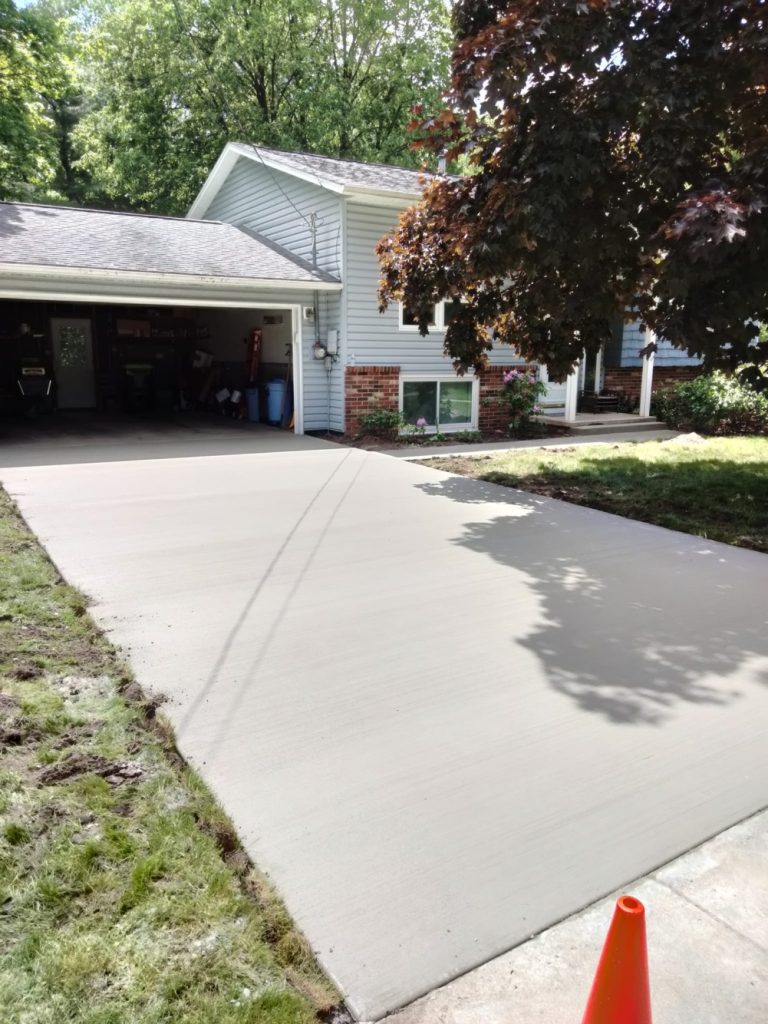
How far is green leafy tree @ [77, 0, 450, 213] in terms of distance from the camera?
2253 centimetres

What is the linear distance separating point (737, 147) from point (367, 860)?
8217 millimetres

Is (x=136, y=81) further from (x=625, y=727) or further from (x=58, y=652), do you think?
(x=625, y=727)

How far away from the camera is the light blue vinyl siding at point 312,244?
12.9 metres

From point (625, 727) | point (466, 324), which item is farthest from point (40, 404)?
point (625, 727)

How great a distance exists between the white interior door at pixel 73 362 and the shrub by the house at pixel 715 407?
13257 mm

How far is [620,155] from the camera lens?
7.57 meters

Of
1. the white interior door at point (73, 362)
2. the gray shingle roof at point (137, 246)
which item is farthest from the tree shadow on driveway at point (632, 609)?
the white interior door at point (73, 362)

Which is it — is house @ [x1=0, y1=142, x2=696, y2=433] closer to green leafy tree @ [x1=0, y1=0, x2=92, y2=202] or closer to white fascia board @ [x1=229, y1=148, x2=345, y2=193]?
white fascia board @ [x1=229, y1=148, x2=345, y2=193]

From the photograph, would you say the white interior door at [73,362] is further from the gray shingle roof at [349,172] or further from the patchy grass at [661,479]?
the patchy grass at [661,479]

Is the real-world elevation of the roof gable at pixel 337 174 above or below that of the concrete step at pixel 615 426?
above

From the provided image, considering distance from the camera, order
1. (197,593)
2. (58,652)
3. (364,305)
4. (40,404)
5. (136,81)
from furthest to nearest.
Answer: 1. (136,81)
2. (40,404)
3. (364,305)
4. (197,593)
5. (58,652)

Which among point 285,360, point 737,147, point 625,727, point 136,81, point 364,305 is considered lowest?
point 625,727

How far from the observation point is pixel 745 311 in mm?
6555

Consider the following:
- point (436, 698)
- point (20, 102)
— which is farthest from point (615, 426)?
point (20, 102)
